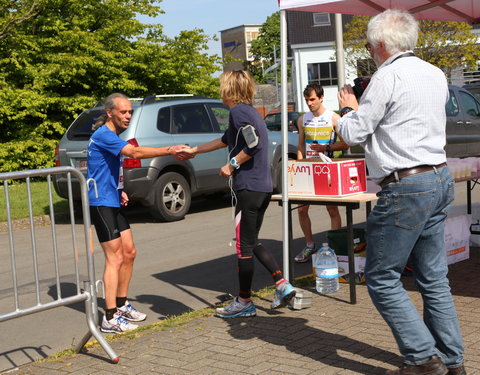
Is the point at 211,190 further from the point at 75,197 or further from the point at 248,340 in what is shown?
the point at 248,340

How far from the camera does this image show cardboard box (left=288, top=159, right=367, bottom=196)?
616 cm

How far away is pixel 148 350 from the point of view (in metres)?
5.13

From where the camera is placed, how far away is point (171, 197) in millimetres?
11977

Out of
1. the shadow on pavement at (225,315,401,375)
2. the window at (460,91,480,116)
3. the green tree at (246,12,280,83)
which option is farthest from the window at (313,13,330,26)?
the shadow on pavement at (225,315,401,375)

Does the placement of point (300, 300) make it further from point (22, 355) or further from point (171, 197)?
point (171, 197)

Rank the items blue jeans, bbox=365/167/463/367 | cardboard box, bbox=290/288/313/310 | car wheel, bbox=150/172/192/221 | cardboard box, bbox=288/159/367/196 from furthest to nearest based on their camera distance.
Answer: car wheel, bbox=150/172/192/221 → cardboard box, bbox=288/159/367/196 → cardboard box, bbox=290/288/313/310 → blue jeans, bbox=365/167/463/367

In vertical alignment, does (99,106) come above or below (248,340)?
above

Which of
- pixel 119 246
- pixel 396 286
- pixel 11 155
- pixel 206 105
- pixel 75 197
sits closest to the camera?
pixel 396 286

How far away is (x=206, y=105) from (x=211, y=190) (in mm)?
1506

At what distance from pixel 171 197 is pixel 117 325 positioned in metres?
6.32

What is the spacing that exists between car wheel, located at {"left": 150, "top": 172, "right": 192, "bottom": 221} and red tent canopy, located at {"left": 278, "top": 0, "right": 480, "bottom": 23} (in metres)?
5.09

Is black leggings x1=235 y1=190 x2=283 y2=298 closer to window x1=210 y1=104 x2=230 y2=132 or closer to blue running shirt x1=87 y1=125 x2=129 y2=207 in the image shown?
blue running shirt x1=87 y1=125 x2=129 y2=207

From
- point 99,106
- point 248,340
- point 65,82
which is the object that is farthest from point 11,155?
point 248,340

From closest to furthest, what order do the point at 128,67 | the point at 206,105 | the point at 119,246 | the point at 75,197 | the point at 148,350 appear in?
the point at 148,350 → the point at 119,246 → the point at 75,197 → the point at 206,105 → the point at 128,67
